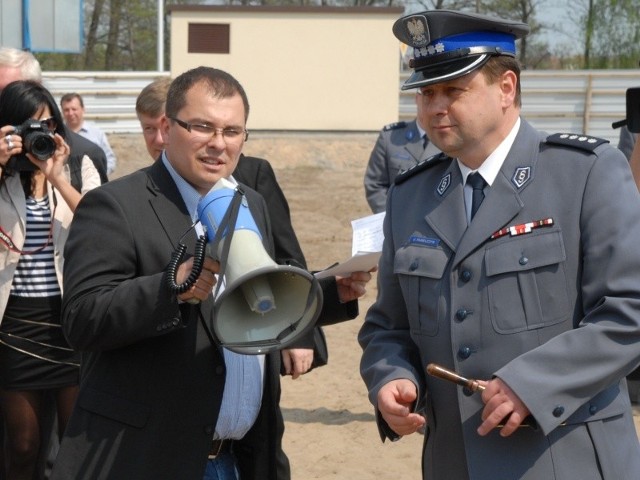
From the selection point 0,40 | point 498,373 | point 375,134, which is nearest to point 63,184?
point 498,373

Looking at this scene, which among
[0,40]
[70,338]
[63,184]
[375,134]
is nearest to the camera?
[70,338]

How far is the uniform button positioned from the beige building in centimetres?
2103

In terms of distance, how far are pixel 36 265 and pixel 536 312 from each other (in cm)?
253

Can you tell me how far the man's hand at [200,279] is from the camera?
275 centimetres

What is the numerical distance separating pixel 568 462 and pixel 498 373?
0.30 m

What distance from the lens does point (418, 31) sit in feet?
9.91

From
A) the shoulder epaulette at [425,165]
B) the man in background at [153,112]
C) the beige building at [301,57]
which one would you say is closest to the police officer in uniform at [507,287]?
the shoulder epaulette at [425,165]

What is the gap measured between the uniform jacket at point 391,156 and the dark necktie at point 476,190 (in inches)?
193

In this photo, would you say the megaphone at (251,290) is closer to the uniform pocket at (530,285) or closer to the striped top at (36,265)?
the uniform pocket at (530,285)

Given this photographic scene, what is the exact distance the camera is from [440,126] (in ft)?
9.40

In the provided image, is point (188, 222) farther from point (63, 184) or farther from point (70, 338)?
point (63, 184)

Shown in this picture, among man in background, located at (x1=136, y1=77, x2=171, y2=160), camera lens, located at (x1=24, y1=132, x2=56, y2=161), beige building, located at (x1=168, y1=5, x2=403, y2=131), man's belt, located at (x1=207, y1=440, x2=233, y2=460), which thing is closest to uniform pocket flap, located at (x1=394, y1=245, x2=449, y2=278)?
man's belt, located at (x1=207, y1=440, x2=233, y2=460)

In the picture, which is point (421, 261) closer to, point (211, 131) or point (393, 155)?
point (211, 131)

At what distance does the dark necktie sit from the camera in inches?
117
